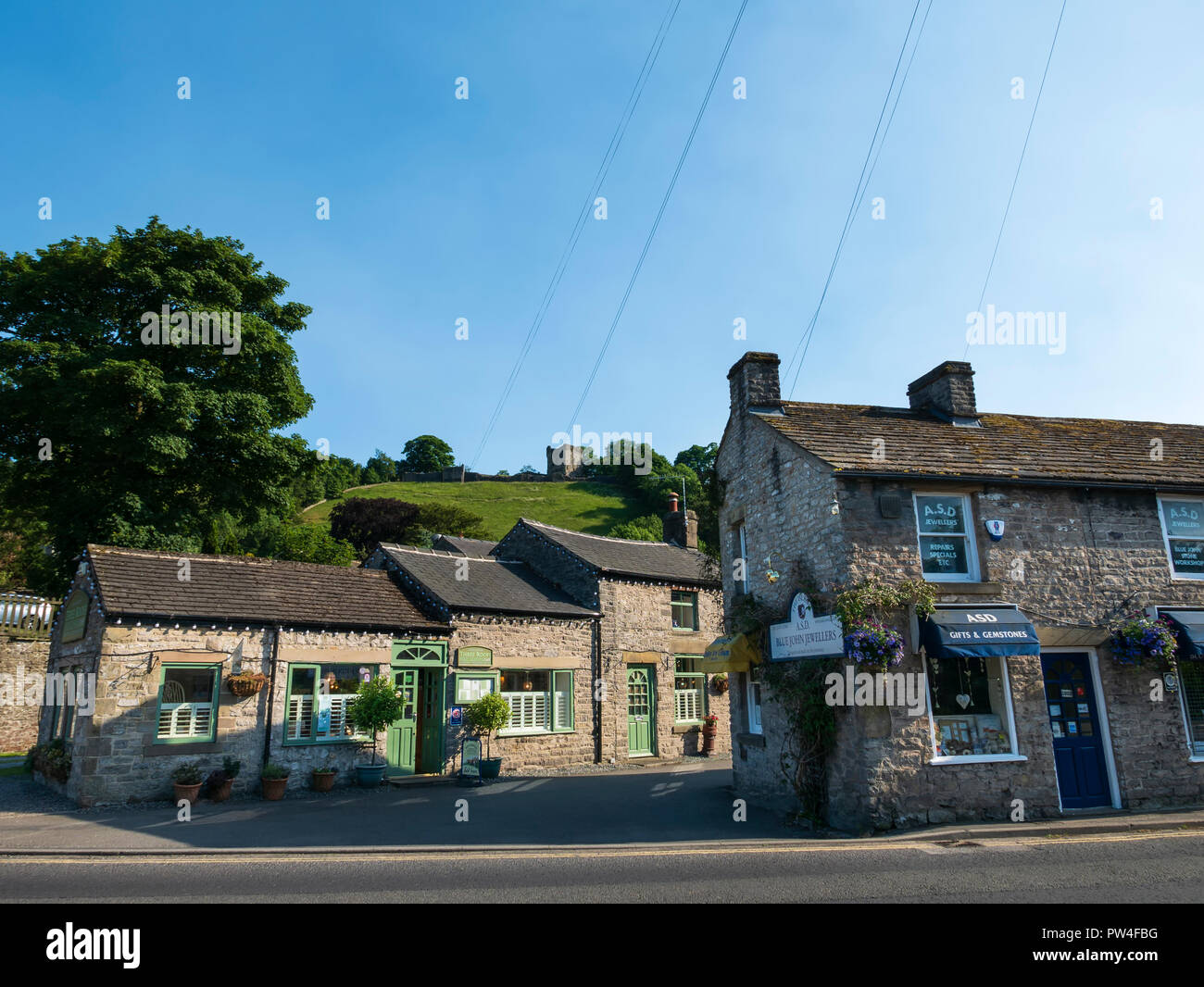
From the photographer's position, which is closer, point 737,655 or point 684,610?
point 737,655

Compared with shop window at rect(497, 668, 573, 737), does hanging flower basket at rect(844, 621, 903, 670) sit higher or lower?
higher

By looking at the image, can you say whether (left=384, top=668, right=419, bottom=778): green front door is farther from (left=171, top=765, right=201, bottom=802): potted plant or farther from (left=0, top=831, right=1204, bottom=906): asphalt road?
(left=0, top=831, right=1204, bottom=906): asphalt road

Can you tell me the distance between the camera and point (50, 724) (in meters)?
18.2

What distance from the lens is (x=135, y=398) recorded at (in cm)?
2100

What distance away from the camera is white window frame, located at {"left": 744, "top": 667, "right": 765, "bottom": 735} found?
1529cm

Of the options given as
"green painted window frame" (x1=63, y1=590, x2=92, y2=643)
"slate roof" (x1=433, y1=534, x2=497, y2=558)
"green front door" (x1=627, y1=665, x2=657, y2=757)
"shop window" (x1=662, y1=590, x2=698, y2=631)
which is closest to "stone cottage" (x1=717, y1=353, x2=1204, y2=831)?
"green front door" (x1=627, y1=665, x2=657, y2=757)

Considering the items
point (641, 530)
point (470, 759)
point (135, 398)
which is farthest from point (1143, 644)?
point (641, 530)

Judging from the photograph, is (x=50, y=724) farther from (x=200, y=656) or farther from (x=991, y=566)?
(x=991, y=566)

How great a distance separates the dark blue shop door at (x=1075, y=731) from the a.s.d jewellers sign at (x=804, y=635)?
381 cm

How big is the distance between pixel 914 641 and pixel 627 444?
250 feet

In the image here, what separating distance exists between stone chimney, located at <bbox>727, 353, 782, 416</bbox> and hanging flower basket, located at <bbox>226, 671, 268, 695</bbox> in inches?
461

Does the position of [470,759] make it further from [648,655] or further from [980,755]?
[980,755]

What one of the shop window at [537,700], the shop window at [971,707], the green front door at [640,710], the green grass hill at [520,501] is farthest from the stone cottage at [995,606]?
the green grass hill at [520,501]

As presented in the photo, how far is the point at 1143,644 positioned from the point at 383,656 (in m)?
15.4
